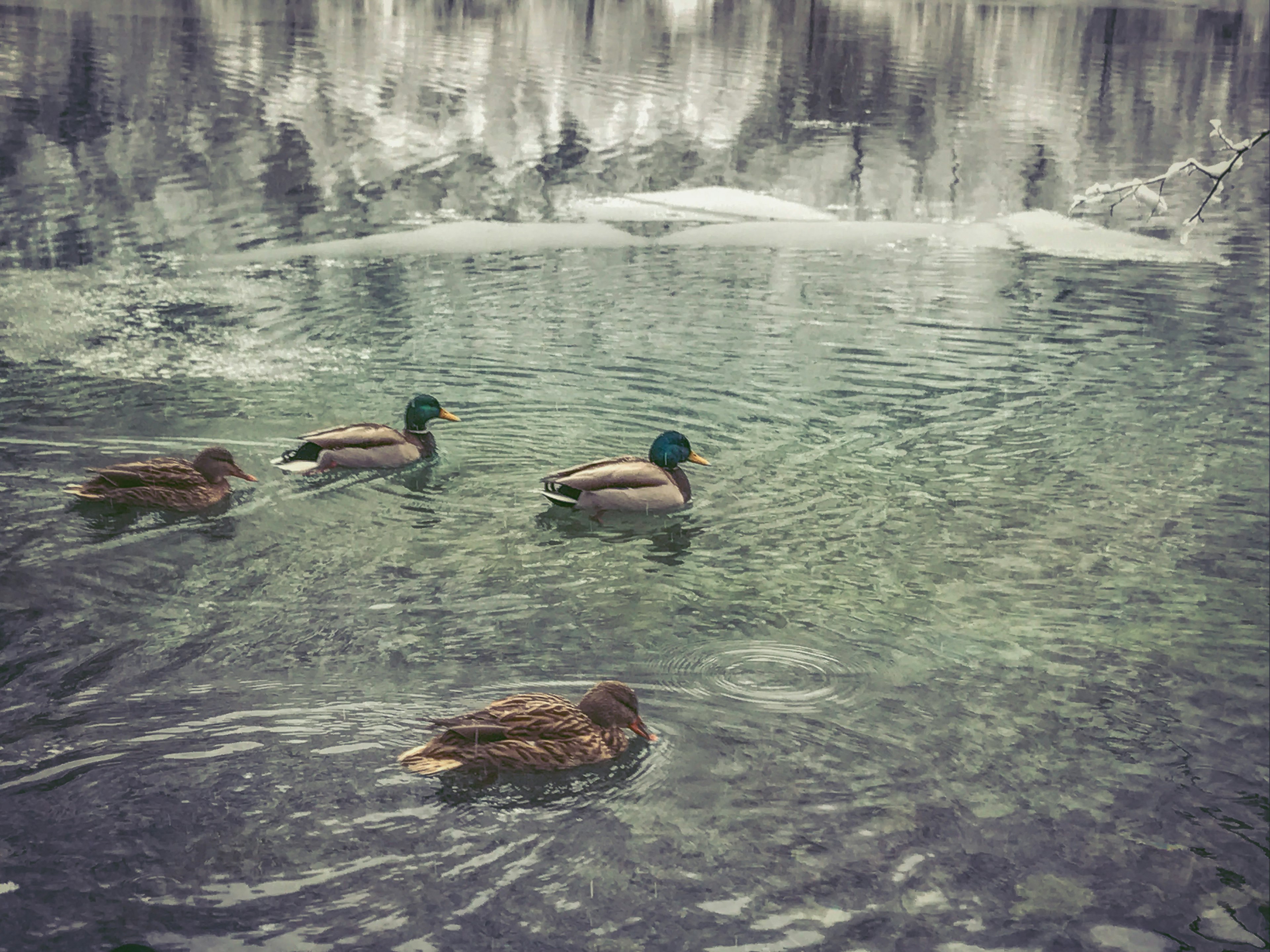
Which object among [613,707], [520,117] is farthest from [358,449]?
[520,117]

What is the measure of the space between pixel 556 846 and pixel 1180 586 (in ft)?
14.6

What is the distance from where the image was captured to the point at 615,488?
329 inches

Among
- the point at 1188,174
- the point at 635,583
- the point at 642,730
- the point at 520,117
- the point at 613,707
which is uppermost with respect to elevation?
the point at 1188,174

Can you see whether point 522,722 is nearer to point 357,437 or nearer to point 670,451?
point 670,451

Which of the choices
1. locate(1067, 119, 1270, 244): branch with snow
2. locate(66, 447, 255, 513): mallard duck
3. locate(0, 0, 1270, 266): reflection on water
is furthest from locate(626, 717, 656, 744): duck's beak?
locate(0, 0, 1270, 266): reflection on water

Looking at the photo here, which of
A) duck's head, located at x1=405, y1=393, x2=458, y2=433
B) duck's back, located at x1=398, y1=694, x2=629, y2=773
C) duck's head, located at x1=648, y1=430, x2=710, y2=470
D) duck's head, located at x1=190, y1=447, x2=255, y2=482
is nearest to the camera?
duck's back, located at x1=398, y1=694, x2=629, y2=773

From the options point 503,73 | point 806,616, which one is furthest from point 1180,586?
point 503,73

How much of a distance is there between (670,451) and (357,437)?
82.4 inches

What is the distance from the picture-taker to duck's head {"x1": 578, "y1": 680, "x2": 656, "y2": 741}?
5309mm

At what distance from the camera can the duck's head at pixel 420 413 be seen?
944 centimetres

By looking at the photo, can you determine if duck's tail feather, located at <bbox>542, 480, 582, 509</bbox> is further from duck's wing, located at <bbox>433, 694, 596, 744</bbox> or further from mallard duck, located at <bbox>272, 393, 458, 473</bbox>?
duck's wing, located at <bbox>433, 694, 596, 744</bbox>

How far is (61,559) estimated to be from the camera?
23.6 feet

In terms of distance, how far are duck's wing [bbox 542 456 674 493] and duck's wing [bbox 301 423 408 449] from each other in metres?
1.27

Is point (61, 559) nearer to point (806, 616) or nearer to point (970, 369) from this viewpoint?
point (806, 616)
